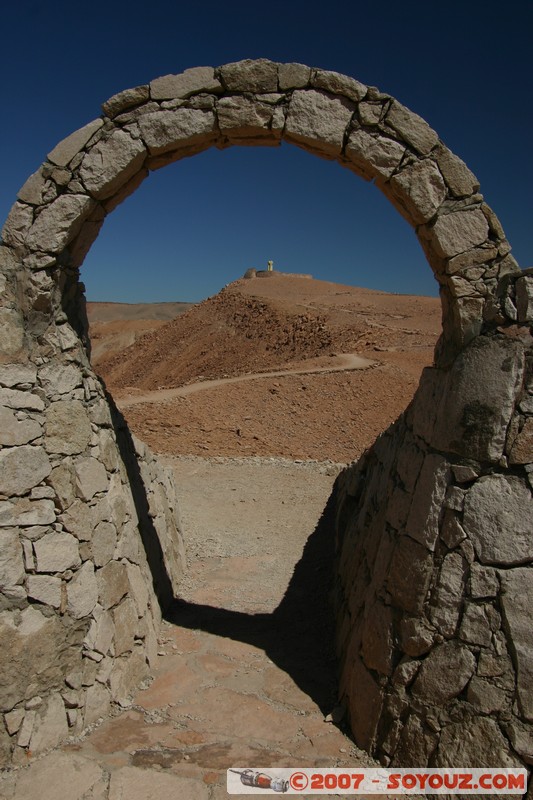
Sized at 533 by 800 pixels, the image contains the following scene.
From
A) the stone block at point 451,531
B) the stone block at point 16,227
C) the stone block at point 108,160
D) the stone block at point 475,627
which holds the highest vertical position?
the stone block at point 108,160

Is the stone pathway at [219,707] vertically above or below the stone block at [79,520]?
below

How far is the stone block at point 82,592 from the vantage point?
420 centimetres

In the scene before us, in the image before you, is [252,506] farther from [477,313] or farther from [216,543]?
[477,313]

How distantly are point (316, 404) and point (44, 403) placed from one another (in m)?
12.8

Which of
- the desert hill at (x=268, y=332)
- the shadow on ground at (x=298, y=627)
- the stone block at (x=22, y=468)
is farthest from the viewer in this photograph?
the desert hill at (x=268, y=332)

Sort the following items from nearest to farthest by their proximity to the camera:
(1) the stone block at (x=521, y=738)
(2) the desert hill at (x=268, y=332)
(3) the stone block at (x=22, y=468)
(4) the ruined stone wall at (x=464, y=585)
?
(1) the stone block at (x=521, y=738), (4) the ruined stone wall at (x=464, y=585), (3) the stone block at (x=22, y=468), (2) the desert hill at (x=268, y=332)

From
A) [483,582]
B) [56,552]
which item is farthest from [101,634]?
[483,582]

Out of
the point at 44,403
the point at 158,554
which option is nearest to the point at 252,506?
the point at 158,554

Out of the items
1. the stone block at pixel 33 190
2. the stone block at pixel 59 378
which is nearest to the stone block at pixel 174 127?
the stone block at pixel 33 190

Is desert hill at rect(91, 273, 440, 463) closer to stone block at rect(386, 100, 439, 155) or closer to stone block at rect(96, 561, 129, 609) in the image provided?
stone block at rect(96, 561, 129, 609)

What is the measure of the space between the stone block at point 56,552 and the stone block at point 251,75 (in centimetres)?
364

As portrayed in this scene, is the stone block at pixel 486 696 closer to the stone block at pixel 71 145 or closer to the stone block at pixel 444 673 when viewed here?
the stone block at pixel 444 673

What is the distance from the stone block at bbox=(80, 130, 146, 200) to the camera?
14.4ft

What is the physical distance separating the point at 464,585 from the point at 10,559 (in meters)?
3.00
